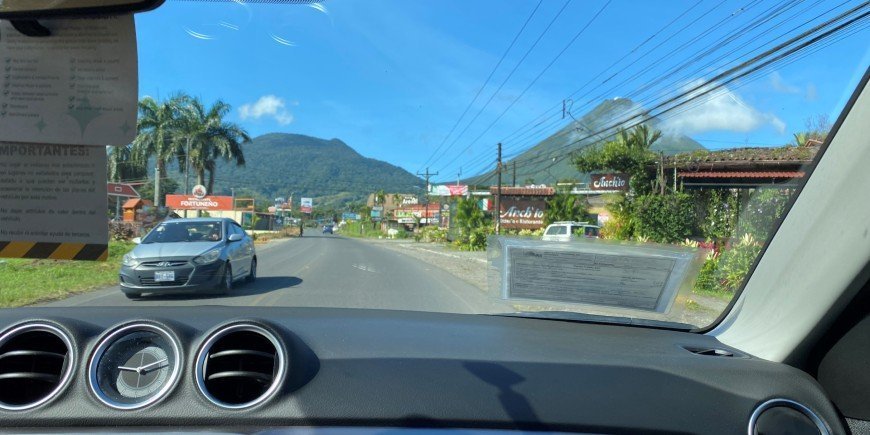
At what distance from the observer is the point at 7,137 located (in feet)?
7.96

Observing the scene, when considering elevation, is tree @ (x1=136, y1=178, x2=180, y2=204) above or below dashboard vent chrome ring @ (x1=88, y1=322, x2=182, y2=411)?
above

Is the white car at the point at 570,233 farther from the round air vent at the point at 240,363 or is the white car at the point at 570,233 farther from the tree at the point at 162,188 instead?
the tree at the point at 162,188

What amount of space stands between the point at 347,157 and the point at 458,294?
388cm

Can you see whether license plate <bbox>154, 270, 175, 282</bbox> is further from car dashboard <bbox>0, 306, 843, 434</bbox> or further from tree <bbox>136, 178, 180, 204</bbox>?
car dashboard <bbox>0, 306, 843, 434</bbox>

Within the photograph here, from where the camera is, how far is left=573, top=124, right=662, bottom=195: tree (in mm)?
5383

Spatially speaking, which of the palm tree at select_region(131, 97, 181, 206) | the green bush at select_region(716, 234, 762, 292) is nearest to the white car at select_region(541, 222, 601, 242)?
the green bush at select_region(716, 234, 762, 292)

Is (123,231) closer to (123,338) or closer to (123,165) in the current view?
(123,165)

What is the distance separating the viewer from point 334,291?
8109 mm

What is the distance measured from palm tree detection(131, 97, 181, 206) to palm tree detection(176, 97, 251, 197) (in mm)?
71

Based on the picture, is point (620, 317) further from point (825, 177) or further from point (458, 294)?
point (458, 294)

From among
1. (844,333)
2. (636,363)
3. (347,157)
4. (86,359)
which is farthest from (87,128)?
(844,333)

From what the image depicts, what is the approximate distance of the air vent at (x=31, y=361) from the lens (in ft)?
7.72

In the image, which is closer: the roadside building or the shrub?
the shrub

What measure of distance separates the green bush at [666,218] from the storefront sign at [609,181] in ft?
3.82
